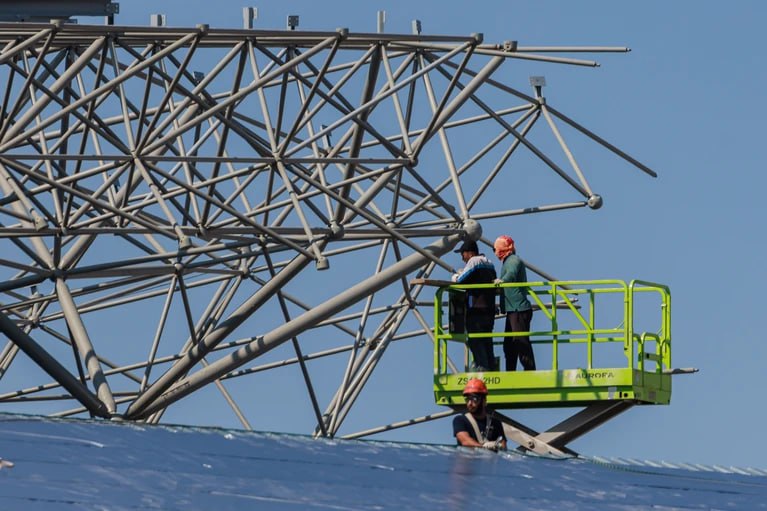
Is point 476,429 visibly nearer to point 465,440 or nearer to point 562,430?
point 465,440

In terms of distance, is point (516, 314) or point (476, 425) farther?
point (516, 314)

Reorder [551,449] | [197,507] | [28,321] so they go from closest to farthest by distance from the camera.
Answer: [197,507] → [551,449] → [28,321]

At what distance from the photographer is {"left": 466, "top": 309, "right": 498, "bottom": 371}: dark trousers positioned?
33.0m

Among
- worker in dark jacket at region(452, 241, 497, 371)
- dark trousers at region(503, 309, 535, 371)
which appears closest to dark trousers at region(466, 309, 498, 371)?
worker in dark jacket at region(452, 241, 497, 371)

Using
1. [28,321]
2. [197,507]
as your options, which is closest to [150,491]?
[197,507]

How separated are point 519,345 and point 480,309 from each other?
3.20 ft

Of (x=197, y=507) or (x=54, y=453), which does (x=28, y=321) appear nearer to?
(x=54, y=453)

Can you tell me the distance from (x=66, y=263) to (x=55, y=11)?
4.83 m

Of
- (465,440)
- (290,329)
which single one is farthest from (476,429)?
(290,329)

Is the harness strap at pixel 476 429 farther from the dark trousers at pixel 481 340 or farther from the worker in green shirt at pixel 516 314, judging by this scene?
the dark trousers at pixel 481 340

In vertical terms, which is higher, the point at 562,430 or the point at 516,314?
the point at 516,314

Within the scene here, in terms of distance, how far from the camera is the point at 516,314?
32.5m

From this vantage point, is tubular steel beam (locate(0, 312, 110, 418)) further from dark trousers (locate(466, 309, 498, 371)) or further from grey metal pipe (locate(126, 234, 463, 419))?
dark trousers (locate(466, 309, 498, 371))

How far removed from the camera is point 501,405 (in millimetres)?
32781
